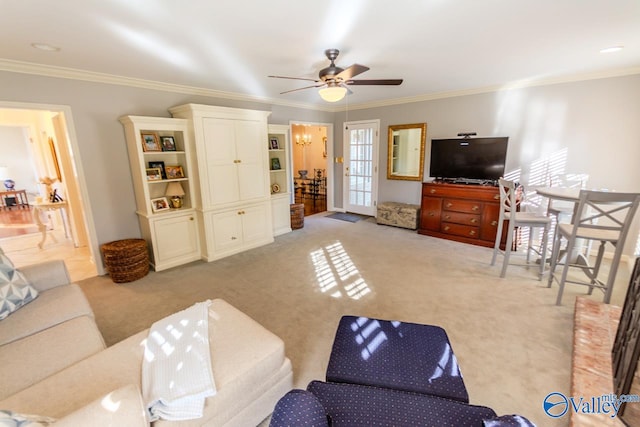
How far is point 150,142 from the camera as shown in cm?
353

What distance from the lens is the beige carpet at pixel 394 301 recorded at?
1947 mm

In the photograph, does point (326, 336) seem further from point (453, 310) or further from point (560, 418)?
point (560, 418)

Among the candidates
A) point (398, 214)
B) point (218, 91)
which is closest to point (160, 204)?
point (218, 91)

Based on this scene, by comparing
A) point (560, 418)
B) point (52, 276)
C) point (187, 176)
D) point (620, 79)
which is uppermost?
point (620, 79)

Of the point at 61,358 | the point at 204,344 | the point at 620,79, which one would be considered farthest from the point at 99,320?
the point at 620,79

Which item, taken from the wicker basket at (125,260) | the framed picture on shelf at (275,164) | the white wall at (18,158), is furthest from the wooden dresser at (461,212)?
the white wall at (18,158)

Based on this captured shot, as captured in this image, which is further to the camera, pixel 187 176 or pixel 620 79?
pixel 187 176

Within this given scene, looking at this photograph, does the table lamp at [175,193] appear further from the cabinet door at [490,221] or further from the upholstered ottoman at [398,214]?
the cabinet door at [490,221]

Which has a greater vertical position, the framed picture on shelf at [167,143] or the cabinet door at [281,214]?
the framed picture on shelf at [167,143]

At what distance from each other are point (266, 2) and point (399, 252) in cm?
333

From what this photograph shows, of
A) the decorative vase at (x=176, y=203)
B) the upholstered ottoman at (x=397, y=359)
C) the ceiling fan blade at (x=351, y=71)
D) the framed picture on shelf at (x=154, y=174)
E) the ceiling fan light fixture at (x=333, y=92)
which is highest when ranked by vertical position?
the ceiling fan blade at (x=351, y=71)

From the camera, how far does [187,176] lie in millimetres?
3812

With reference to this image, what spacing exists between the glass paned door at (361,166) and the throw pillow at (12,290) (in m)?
5.24

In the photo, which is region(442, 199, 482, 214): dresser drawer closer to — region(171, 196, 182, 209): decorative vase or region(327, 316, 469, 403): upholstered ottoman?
region(327, 316, 469, 403): upholstered ottoman
